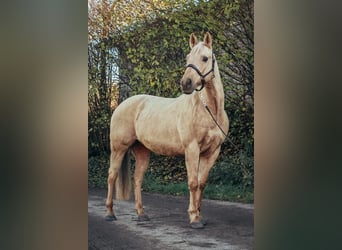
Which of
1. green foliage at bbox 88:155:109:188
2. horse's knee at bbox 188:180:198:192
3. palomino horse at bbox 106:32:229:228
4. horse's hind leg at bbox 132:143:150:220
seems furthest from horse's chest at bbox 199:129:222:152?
green foliage at bbox 88:155:109:188

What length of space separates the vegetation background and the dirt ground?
118 millimetres

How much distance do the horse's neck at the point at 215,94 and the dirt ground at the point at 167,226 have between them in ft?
3.11

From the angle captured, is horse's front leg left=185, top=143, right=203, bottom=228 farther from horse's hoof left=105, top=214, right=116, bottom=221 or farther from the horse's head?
horse's hoof left=105, top=214, right=116, bottom=221

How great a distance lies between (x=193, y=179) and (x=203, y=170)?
0.14 meters

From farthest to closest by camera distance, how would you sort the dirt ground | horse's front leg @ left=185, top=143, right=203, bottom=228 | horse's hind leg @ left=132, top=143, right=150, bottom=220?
horse's hind leg @ left=132, top=143, right=150, bottom=220
horse's front leg @ left=185, top=143, right=203, bottom=228
the dirt ground

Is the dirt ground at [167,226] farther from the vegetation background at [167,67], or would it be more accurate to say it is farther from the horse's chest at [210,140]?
the horse's chest at [210,140]

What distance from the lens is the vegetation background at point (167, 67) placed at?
14.9 feet

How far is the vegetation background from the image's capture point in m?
4.54
